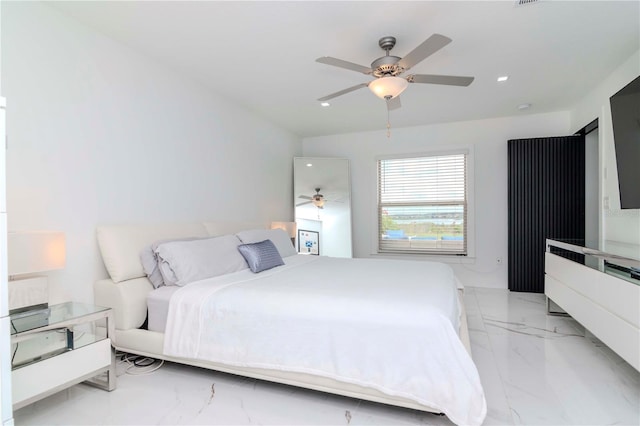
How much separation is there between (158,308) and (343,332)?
4.44 feet

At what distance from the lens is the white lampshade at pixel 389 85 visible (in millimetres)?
2434

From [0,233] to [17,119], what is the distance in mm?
1123

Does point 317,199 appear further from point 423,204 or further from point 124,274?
point 124,274

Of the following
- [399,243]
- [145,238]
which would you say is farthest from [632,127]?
[145,238]

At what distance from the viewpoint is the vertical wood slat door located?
4.44 meters

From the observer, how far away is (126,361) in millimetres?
2463

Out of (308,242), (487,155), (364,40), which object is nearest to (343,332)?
(364,40)

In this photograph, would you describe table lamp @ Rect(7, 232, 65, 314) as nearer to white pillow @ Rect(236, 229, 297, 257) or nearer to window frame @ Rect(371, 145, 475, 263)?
white pillow @ Rect(236, 229, 297, 257)

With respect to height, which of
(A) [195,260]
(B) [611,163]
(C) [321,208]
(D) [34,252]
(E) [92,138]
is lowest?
(A) [195,260]

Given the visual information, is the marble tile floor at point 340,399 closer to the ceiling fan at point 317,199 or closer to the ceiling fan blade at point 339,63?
the ceiling fan blade at point 339,63

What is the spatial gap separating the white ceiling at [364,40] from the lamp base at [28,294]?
184 cm

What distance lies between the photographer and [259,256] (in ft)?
9.69

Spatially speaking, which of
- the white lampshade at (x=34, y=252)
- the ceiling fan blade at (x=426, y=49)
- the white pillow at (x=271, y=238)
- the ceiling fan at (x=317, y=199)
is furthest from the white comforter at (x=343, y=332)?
the ceiling fan at (x=317, y=199)

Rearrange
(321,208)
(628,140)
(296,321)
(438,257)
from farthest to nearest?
(321,208), (438,257), (628,140), (296,321)
